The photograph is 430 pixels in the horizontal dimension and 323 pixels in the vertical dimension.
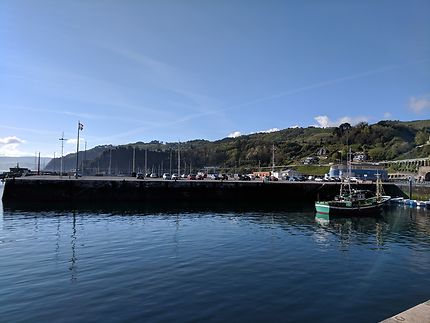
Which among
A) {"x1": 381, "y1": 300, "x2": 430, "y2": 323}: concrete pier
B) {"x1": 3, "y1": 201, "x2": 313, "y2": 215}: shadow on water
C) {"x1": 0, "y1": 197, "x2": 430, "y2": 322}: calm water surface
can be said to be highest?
{"x1": 381, "y1": 300, "x2": 430, "y2": 323}: concrete pier

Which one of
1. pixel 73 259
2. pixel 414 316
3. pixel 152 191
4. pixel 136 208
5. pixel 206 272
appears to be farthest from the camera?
pixel 152 191

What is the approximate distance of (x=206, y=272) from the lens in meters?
20.4

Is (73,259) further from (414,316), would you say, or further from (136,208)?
(136,208)

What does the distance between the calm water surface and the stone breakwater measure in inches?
954

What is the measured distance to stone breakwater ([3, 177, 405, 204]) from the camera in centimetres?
6216

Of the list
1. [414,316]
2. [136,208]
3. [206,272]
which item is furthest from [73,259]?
[136,208]

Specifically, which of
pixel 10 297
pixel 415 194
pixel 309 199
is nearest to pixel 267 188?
pixel 309 199

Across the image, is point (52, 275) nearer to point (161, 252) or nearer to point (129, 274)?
point (129, 274)

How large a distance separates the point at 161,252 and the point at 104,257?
3.97m

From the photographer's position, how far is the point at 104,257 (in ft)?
79.2

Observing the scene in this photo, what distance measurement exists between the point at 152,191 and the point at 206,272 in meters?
48.7

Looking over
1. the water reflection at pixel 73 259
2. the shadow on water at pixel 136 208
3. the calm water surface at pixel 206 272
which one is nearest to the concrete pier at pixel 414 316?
the calm water surface at pixel 206 272

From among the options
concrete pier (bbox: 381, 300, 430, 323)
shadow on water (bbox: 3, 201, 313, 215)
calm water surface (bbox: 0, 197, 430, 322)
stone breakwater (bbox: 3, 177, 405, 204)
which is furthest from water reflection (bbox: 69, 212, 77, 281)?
stone breakwater (bbox: 3, 177, 405, 204)

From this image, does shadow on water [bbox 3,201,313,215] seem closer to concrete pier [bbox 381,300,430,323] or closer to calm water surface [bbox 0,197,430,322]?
calm water surface [bbox 0,197,430,322]
